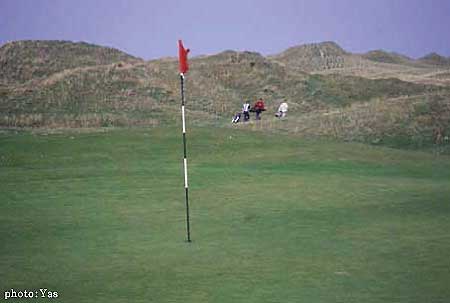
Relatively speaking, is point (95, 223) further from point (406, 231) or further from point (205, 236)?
point (406, 231)

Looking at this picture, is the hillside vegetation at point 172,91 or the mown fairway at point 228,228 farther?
the hillside vegetation at point 172,91

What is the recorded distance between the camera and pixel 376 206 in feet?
50.9

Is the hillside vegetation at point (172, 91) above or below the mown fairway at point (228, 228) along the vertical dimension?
above

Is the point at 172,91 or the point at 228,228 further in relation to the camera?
the point at 172,91

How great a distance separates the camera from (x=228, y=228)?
503 inches

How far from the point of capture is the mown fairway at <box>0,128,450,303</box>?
877 cm

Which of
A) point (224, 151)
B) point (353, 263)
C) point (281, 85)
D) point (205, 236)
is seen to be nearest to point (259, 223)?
point (205, 236)

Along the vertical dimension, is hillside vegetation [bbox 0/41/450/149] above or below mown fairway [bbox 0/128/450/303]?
above

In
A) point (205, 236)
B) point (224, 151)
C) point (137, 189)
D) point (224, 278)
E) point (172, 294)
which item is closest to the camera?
point (172, 294)

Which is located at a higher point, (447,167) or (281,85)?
(281,85)

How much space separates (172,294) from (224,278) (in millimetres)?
900

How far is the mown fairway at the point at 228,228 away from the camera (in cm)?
877

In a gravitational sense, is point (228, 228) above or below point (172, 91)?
below

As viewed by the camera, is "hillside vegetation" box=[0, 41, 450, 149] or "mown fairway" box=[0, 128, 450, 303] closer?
"mown fairway" box=[0, 128, 450, 303]
